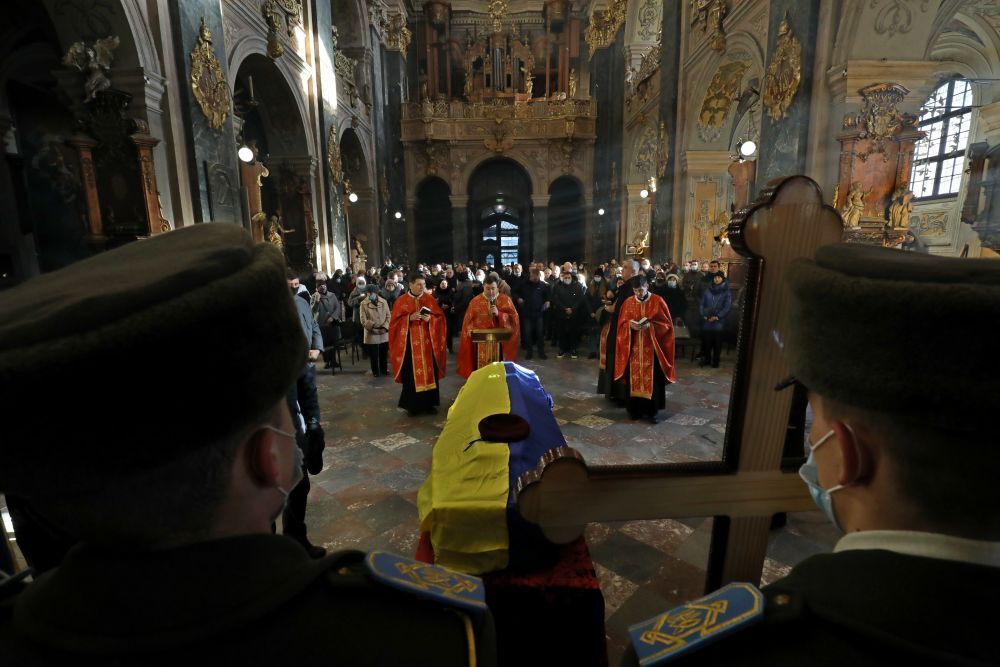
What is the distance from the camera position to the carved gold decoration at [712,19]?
10.2 m

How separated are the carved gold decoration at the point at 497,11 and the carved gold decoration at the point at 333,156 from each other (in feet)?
36.0

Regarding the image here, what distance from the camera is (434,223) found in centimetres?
2198

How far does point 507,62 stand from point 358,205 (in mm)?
9477

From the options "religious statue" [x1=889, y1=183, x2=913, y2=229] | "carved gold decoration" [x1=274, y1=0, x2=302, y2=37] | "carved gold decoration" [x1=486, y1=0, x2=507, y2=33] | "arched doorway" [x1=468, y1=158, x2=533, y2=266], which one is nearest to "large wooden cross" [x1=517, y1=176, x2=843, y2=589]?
"religious statue" [x1=889, y1=183, x2=913, y2=229]

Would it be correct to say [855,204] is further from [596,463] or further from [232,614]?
[232,614]

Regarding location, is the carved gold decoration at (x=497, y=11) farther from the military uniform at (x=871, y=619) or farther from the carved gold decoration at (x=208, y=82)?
the military uniform at (x=871, y=619)

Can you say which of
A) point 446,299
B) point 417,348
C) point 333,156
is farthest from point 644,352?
point 333,156

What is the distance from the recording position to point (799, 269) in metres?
0.81

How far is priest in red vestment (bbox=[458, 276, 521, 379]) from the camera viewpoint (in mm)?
6406

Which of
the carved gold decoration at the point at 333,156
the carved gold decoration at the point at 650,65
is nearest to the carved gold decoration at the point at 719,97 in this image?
the carved gold decoration at the point at 650,65

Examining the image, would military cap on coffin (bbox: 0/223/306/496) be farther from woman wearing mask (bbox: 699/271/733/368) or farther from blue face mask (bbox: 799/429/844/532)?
woman wearing mask (bbox: 699/271/733/368)

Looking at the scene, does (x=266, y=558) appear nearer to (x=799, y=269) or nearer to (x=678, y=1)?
(x=799, y=269)

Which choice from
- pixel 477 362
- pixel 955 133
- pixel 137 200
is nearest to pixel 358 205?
pixel 137 200

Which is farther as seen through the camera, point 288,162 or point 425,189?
point 425,189
